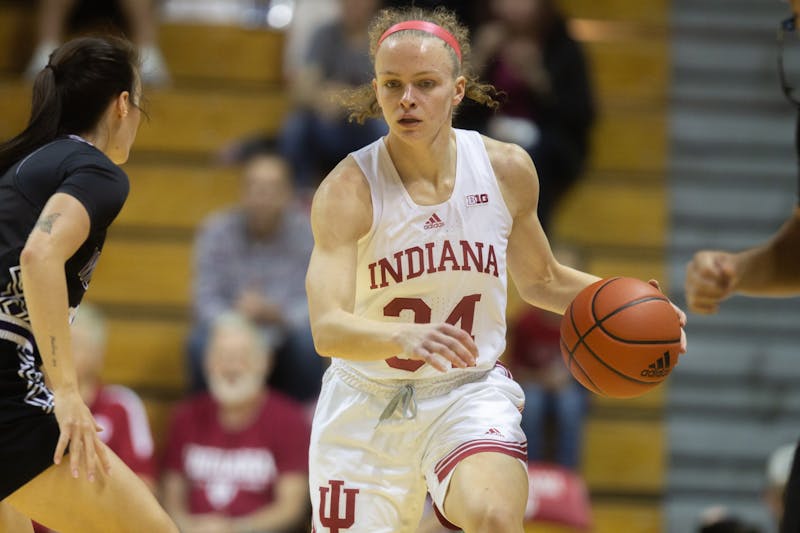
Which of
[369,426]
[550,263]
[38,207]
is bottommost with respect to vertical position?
[369,426]

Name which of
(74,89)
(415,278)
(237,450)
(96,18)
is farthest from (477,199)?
(96,18)

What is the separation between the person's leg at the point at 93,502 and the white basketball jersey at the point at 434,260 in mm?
884

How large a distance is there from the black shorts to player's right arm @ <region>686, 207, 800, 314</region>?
2317 mm

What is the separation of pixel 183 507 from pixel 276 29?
158 inches

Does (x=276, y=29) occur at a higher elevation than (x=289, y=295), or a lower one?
higher

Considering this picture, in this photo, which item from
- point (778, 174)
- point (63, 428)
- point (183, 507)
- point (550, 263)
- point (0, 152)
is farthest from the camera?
point (778, 174)

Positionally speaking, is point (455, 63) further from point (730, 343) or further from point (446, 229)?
point (730, 343)

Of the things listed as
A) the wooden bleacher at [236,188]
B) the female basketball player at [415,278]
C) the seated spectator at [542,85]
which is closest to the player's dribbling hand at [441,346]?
the female basketball player at [415,278]

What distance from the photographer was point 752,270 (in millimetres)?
4473

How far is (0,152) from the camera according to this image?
393 centimetres

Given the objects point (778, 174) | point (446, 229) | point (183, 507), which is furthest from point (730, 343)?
point (446, 229)

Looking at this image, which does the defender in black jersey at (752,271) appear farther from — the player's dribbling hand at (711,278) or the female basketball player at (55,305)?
the female basketball player at (55,305)

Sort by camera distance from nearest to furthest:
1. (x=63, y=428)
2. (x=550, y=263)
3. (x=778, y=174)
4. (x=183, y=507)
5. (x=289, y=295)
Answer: (x=63, y=428)
(x=550, y=263)
(x=183, y=507)
(x=289, y=295)
(x=778, y=174)

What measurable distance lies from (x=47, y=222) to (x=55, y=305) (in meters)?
0.24
